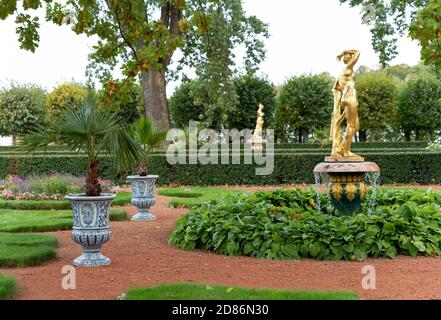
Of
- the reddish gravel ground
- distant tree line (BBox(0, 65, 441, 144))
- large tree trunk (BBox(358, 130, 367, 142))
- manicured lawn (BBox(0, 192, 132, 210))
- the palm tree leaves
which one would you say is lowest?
the reddish gravel ground

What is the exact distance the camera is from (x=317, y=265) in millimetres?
7164

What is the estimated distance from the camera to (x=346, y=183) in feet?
30.8

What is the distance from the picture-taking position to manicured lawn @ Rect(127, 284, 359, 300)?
543 cm

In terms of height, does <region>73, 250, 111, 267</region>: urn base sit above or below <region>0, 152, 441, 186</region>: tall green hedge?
below

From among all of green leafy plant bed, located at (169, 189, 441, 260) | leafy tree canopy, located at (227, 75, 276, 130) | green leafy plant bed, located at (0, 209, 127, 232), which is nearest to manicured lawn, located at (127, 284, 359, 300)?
green leafy plant bed, located at (169, 189, 441, 260)

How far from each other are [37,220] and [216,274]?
513 centimetres

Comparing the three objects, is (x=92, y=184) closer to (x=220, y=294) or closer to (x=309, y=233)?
(x=220, y=294)

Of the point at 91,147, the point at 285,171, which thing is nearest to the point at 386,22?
the point at 285,171

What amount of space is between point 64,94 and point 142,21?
93.8 feet

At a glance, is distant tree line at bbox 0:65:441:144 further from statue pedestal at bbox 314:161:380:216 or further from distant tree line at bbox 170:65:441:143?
statue pedestal at bbox 314:161:380:216

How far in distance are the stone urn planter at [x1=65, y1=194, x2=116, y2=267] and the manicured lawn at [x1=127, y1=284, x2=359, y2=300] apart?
1673 millimetres
